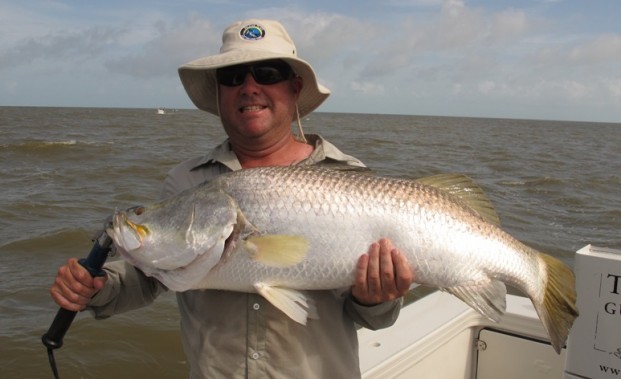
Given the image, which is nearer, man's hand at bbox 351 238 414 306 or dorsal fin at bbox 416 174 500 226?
man's hand at bbox 351 238 414 306

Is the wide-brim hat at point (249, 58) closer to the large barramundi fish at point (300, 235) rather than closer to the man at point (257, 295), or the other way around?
the man at point (257, 295)

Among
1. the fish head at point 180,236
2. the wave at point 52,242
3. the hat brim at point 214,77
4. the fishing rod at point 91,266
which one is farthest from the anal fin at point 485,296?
the wave at point 52,242

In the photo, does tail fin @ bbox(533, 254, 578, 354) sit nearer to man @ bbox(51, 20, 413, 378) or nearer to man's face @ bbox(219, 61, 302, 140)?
man @ bbox(51, 20, 413, 378)

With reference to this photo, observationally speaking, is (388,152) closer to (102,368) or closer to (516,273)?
(102,368)

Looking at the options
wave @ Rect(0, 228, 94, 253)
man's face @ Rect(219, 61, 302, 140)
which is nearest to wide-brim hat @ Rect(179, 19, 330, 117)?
man's face @ Rect(219, 61, 302, 140)

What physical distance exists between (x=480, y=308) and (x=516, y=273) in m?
0.24

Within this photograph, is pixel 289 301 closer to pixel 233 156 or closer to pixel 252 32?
pixel 233 156

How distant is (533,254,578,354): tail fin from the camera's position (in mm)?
2594

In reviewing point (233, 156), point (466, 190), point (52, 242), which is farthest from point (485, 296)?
point (52, 242)

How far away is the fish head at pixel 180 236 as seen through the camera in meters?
2.23

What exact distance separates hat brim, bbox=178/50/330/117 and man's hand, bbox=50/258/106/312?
105 centimetres

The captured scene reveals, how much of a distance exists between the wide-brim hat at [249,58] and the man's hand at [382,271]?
1007mm

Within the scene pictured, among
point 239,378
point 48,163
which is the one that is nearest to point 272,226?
point 239,378

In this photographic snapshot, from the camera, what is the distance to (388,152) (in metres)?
25.6
